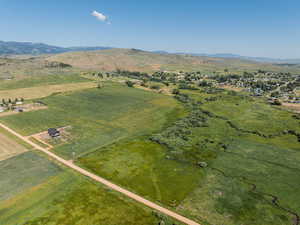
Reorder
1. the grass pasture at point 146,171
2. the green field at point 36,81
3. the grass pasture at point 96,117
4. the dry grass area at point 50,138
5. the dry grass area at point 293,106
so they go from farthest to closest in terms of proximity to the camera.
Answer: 1. the green field at point 36,81
2. the dry grass area at point 293,106
3. the grass pasture at point 96,117
4. the dry grass area at point 50,138
5. the grass pasture at point 146,171

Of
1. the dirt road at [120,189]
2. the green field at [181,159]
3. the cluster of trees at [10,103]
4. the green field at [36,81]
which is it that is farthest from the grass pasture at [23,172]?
the green field at [36,81]

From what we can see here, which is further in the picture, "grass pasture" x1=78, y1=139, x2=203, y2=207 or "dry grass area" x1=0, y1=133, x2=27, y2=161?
"dry grass area" x1=0, y1=133, x2=27, y2=161

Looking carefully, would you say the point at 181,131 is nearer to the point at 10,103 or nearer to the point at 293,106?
the point at 293,106

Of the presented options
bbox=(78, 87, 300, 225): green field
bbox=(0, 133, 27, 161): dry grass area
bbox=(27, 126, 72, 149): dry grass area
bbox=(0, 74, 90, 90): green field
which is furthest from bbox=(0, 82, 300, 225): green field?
bbox=(0, 74, 90, 90): green field

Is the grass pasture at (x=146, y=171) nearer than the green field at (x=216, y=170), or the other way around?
the green field at (x=216, y=170)

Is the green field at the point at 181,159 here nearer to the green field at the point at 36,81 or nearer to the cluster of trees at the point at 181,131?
the cluster of trees at the point at 181,131

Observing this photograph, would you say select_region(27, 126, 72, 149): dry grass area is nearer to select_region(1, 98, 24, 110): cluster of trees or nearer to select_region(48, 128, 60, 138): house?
select_region(48, 128, 60, 138): house

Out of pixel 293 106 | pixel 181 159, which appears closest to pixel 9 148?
pixel 181 159

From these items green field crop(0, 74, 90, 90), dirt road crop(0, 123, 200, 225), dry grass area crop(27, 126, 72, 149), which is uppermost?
green field crop(0, 74, 90, 90)

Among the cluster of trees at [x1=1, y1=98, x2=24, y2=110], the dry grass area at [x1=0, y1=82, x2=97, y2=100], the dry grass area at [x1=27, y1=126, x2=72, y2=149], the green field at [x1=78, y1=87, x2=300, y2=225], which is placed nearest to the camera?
the green field at [x1=78, y1=87, x2=300, y2=225]
